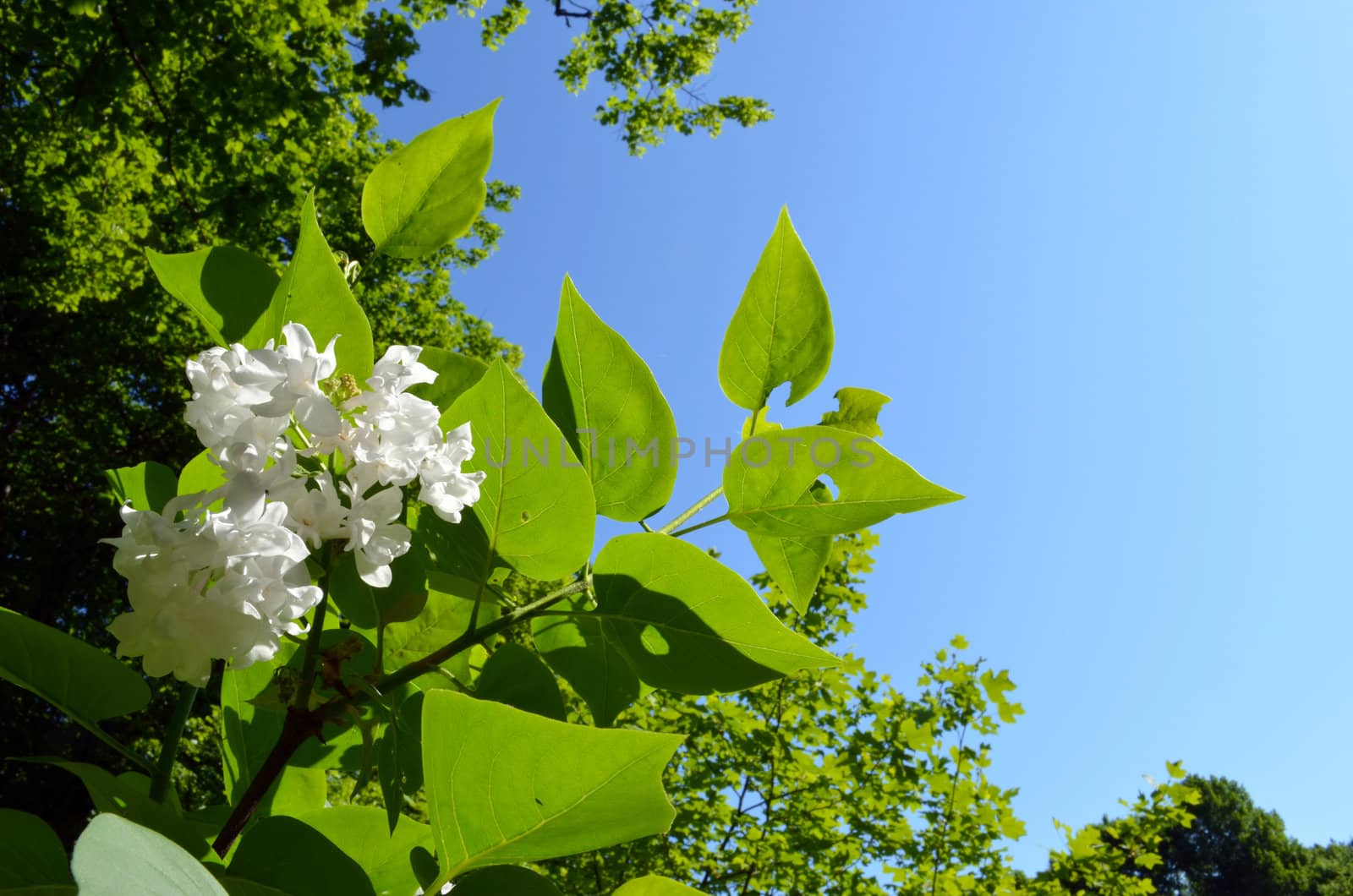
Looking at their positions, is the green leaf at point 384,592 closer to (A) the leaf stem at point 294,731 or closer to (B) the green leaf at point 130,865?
(A) the leaf stem at point 294,731

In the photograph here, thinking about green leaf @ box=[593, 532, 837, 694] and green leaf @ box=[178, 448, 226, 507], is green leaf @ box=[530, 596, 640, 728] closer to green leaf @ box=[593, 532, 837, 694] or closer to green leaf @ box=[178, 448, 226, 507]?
green leaf @ box=[593, 532, 837, 694]

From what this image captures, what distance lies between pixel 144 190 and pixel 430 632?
1298 cm

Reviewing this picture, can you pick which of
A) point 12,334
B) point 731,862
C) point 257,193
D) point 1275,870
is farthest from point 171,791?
point 1275,870

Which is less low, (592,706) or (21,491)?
(21,491)

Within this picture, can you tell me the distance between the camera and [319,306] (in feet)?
2.09

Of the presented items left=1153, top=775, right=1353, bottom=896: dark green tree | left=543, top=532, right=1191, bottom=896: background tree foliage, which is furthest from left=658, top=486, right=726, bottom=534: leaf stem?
left=1153, top=775, right=1353, bottom=896: dark green tree

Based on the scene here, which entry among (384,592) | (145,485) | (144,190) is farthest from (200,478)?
(144,190)

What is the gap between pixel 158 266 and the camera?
0.68 metres

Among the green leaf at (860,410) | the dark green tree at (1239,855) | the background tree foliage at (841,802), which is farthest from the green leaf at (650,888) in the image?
the dark green tree at (1239,855)

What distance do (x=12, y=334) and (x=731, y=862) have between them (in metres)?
16.1

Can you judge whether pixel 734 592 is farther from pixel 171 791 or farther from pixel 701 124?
pixel 701 124

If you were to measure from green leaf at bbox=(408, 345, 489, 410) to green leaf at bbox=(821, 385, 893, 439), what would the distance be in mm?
328

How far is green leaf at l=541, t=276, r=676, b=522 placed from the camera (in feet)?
2.11

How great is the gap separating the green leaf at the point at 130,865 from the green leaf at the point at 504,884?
8.5 inches
